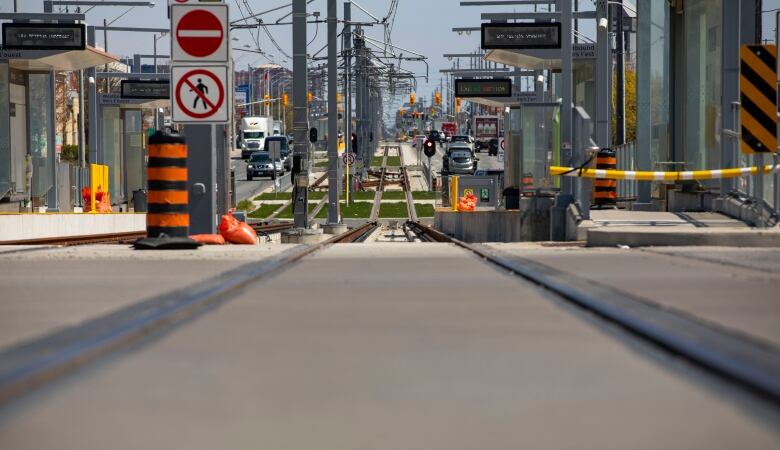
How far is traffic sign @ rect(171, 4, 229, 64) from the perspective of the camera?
17.5 metres

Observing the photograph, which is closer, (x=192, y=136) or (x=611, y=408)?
(x=611, y=408)

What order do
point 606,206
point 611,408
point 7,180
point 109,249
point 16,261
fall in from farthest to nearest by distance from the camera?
point 7,180
point 606,206
point 109,249
point 16,261
point 611,408

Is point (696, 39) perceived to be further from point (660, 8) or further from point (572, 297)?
point (572, 297)

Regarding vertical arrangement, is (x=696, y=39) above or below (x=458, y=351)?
above

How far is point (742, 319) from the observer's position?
7879mm

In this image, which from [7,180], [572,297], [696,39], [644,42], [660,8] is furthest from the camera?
[7,180]

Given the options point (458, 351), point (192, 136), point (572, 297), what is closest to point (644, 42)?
point (192, 136)

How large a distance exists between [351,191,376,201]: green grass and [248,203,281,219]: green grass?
337 inches

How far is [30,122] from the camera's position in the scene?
38.8 metres

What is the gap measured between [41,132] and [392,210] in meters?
26.1

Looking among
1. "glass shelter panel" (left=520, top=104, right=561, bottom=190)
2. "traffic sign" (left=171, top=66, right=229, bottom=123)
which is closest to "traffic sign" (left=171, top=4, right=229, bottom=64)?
"traffic sign" (left=171, top=66, right=229, bottom=123)

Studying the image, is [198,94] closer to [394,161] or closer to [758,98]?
[758,98]

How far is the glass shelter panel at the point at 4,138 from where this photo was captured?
36281 millimetres

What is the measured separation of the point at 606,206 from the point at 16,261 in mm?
19575
